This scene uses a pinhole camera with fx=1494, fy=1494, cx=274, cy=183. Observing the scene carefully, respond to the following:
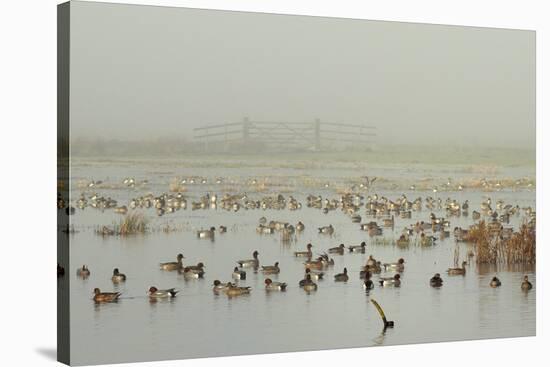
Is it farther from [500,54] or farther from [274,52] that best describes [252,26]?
[500,54]

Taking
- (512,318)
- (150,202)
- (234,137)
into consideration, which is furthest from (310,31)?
(512,318)

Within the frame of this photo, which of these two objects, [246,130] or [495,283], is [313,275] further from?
[495,283]

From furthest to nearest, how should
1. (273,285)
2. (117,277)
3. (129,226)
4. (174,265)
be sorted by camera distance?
(273,285), (174,265), (129,226), (117,277)

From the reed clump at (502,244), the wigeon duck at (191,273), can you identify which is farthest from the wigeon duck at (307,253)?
the reed clump at (502,244)

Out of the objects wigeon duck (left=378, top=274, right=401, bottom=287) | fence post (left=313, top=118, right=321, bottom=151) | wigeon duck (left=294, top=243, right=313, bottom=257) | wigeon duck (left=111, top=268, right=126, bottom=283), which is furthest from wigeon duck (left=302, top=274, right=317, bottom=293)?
wigeon duck (left=111, top=268, right=126, bottom=283)

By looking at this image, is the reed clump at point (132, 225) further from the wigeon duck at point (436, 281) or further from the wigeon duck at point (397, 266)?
the wigeon duck at point (436, 281)

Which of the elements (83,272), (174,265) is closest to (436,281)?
(174,265)
